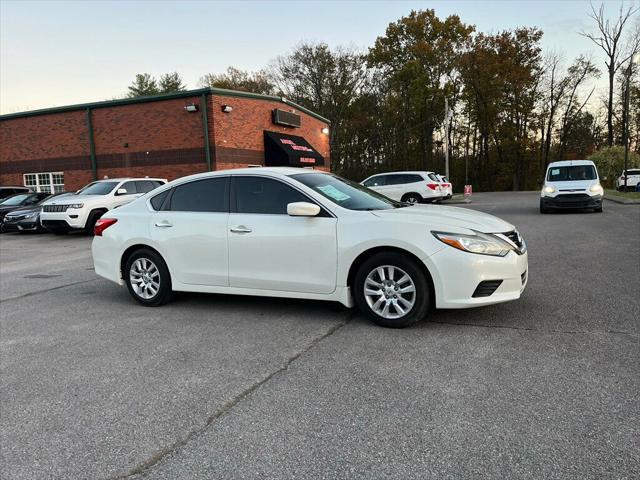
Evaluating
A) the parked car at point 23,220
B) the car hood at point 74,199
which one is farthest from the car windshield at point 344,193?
the parked car at point 23,220

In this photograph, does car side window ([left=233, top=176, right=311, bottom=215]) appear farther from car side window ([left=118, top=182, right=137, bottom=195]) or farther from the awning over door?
the awning over door

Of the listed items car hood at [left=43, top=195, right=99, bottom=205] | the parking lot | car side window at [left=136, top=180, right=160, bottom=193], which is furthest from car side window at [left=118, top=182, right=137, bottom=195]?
the parking lot

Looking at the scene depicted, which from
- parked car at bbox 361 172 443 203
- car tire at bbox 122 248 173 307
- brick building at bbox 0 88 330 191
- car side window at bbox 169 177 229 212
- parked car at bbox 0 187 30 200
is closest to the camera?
car side window at bbox 169 177 229 212

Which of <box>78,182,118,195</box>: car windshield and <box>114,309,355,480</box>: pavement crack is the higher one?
<box>78,182,118,195</box>: car windshield

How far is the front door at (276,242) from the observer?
196 inches

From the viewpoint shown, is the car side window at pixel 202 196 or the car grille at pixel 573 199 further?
the car grille at pixel 573 199

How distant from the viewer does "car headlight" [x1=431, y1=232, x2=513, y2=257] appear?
4566 mm

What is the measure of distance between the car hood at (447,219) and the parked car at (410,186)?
58.1 ft

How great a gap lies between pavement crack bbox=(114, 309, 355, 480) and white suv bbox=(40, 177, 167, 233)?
39.6 ft

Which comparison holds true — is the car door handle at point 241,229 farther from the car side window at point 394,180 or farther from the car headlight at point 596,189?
the car side window at point 394,180

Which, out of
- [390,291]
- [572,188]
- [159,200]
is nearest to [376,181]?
[572,188]

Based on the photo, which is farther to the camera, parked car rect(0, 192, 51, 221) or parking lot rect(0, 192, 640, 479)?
parked car rect(0, 192, 51, 221)

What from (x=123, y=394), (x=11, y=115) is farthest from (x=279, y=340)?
(x=11, y=115)

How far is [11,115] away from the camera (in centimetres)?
2577
